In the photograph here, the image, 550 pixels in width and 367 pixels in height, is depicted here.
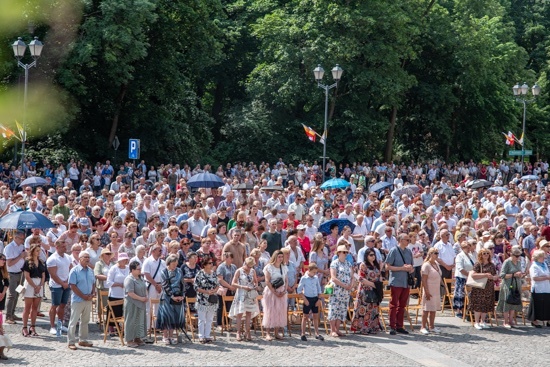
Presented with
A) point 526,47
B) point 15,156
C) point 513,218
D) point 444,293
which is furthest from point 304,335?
point 526,47

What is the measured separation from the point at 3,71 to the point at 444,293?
48.0ft

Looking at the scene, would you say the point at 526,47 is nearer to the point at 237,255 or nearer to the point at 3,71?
the point at 237,255

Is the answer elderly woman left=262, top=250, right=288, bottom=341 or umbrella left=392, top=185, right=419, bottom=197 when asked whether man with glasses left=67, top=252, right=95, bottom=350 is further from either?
umbrella left=392, top=185, right=419, bottom=197

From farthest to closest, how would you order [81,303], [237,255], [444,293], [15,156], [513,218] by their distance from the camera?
[15,156], [513,218], [444,293], [237,255], [81,303]

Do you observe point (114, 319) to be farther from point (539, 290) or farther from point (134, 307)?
point (539, 290)

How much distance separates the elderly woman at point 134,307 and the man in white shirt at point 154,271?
0.47 meters

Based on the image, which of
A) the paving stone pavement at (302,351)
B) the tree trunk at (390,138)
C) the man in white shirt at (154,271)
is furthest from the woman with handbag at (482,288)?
the tree trunk at (390,138)

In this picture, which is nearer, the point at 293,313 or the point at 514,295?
the point at 293,313

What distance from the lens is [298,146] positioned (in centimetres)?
4662

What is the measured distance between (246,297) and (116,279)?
2153 mm

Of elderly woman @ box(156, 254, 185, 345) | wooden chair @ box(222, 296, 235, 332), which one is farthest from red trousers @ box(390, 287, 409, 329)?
elderly woman @ box(156, 254, 185, 345)

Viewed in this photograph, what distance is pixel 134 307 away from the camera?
1207 centimetres

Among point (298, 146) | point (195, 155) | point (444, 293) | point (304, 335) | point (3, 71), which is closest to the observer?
point (3, 71)

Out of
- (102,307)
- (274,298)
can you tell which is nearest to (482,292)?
(274,298)
